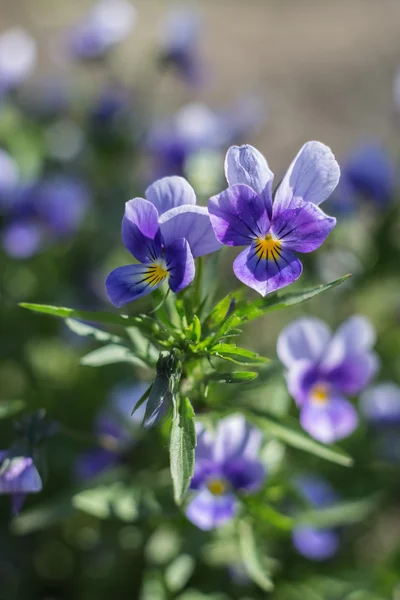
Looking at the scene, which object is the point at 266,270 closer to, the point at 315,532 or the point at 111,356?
the point at 111,356

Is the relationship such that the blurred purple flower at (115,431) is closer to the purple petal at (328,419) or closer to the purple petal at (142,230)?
the purple petal at (328,419)

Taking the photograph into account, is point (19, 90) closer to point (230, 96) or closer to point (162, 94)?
point (162, 94)

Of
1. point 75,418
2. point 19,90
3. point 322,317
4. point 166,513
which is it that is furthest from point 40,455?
point 19,90

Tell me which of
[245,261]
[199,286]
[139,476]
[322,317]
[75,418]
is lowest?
[75,418]

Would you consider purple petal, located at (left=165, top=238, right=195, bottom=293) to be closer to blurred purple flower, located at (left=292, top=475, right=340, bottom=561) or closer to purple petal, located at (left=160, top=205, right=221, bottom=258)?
purple petal, located at (left=160, top=205, right=221, bottom=258)

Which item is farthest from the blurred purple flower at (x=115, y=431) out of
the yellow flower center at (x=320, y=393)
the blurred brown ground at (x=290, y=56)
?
the blurred brown ground at (x=290, y=56)

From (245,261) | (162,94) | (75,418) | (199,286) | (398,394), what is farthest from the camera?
(162,94)
